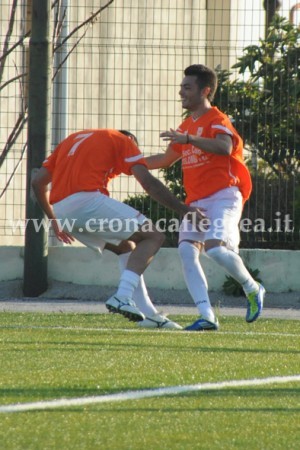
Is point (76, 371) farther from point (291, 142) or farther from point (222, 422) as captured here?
point (291, 142)

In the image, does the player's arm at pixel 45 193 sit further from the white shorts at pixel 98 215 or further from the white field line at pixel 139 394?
the white field line at pixel 139 394

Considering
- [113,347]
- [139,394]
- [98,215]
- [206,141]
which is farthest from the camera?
[98,215]

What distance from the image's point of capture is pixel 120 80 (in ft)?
45.8

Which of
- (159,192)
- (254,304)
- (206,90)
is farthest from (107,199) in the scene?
(254,304)

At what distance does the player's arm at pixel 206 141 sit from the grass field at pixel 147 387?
1.31 m

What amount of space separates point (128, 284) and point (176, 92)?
5263mm

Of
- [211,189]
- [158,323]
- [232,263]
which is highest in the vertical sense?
[211,189]

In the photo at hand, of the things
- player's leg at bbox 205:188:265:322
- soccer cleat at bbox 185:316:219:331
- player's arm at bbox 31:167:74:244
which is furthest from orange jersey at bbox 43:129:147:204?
soccer cleat at bbox 185:316:219:331

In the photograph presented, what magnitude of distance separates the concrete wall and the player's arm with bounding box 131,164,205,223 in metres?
4.44

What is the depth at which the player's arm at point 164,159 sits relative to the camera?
976 centimetres

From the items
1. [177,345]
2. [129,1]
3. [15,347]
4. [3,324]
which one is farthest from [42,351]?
[129,1]

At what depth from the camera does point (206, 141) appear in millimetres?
8859

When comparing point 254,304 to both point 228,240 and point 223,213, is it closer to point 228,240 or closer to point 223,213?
point 228,240

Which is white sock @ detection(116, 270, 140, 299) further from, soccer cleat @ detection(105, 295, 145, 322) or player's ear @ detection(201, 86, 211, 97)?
player's ear @ detection(201, 86, 211, 97)
